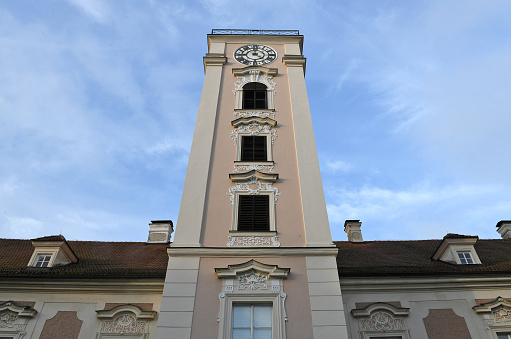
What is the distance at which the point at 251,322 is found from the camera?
1211 cm

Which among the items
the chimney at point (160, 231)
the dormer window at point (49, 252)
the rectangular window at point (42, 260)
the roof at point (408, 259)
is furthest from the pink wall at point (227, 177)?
the chimney at point (160, 231)

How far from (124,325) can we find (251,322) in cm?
419

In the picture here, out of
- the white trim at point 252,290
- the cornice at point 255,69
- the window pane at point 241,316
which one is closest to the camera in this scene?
the white trim at point 252,290

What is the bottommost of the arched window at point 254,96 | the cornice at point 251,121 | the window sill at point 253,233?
the window sill at point 253,233

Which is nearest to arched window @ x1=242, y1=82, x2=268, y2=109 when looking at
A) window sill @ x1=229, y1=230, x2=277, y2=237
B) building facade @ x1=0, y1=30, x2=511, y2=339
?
building facade @ x1=0, y1=30, x2=511, y2=339

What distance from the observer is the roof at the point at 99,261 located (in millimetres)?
14570

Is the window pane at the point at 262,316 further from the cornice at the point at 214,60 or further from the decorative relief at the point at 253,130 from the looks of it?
the cornice at the point at 214,60

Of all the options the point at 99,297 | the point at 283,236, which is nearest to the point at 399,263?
the point at 283,236

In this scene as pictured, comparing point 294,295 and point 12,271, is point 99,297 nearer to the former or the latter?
point 12,271

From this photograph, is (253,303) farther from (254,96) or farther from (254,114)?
(254,96)

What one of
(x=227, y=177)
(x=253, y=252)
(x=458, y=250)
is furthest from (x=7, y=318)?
(x=458, y=250)

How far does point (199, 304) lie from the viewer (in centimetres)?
1242

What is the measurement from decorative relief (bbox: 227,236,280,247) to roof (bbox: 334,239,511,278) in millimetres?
2503

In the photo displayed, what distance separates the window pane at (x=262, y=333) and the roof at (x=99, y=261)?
3.98 m
